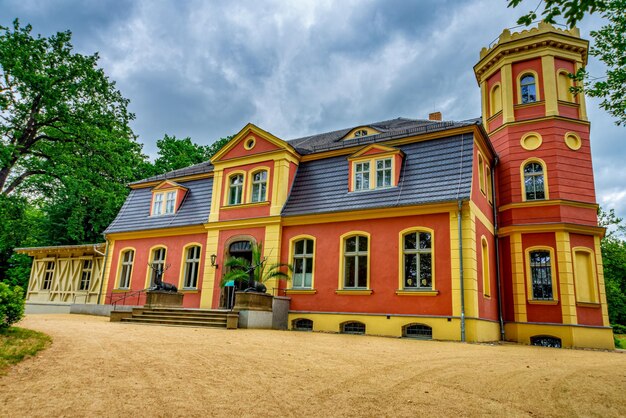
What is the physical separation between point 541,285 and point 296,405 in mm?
13292

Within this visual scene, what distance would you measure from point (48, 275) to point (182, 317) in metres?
14.7

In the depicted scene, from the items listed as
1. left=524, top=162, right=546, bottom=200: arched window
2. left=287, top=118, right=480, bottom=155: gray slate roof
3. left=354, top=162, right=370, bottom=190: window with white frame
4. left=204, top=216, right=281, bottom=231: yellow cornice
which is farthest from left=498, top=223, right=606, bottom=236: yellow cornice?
left=204, top=216, right=281, bottom=231: yellow cornice

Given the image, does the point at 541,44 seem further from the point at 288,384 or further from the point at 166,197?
the point at 166,197

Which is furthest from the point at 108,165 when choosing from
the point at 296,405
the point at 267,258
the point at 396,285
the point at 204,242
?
the point at 296,405

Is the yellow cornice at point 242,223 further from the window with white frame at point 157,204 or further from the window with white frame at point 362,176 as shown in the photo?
the window with white frame at point 157,204

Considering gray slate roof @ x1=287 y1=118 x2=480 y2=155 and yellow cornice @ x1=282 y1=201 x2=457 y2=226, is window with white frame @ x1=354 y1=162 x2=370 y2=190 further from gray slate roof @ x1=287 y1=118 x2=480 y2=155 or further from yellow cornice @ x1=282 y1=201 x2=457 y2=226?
yellow cornice @ x1=282 y1=201 x2=457 y2=226

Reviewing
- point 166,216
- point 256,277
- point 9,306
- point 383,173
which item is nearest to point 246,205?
point 256,277

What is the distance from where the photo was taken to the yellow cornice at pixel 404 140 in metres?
13.9

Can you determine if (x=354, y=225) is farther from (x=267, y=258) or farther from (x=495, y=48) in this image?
(x=495, y=48)

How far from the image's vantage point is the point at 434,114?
2112 cm

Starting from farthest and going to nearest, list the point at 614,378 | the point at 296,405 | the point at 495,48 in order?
the point at 495,48, the point at 614,378, the point at 296,405

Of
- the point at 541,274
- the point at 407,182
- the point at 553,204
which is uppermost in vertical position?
the point at 407,182

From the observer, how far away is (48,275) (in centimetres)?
2383

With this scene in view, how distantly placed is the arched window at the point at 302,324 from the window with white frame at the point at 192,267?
16.8ft
